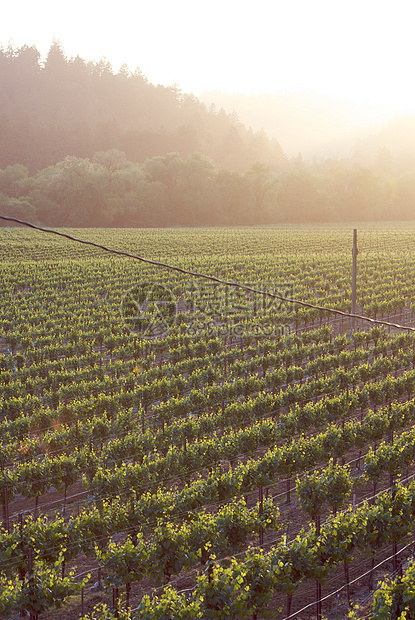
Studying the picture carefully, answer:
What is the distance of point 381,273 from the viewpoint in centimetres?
3662

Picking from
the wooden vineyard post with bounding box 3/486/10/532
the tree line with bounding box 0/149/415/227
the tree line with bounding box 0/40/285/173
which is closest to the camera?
the wooden vineyard post with bounding box 3/486/10/532

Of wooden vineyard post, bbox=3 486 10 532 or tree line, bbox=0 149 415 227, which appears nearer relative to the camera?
wooden vineyard post, bbox=3 486 10 532

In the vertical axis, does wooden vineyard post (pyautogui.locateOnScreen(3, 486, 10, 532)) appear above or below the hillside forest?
below

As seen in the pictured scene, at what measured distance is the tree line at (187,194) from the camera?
7962 cm

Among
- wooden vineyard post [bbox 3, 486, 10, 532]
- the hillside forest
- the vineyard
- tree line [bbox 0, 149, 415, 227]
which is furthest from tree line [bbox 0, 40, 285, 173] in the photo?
wooden vineyard post [bbox 3, 486, 10, 532]

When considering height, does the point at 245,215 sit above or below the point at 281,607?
above

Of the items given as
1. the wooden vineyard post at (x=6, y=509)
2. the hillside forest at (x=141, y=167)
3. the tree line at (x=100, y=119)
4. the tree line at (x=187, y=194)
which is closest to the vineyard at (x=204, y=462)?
the wooden vineyard post at (x=6, y=509)

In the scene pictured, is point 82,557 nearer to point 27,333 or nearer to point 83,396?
point 83,396

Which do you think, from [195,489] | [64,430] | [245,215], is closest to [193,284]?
[64,430]

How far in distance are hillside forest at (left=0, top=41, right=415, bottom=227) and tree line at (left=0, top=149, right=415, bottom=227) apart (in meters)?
0.16

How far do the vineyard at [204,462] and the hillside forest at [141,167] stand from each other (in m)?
54.4

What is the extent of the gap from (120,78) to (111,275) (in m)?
131

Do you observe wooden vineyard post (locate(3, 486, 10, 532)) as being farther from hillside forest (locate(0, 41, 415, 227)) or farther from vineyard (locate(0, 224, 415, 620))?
hillside forest (locate(0, 41, 415, 227))

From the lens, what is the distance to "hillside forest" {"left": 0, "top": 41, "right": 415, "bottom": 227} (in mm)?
80938
